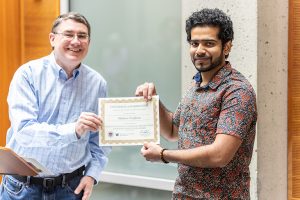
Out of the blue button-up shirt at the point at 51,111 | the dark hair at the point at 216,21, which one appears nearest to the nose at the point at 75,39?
the blue button-up shirt at the point at 51,111

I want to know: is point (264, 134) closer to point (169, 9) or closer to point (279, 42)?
point (279, 42)

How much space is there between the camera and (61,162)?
2992 millimetres

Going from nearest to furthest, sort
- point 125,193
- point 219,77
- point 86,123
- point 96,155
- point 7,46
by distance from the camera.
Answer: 1. point 219,77
2. point 86,123
3. point 96,155
4. point 125,193
5. point 7,46

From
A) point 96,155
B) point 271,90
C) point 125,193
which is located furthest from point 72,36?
point 125,193

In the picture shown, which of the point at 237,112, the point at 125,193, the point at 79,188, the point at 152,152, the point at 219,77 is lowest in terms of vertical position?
the point at 125,193

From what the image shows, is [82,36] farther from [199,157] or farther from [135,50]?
[135,50]

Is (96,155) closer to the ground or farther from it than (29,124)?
closer to the ground

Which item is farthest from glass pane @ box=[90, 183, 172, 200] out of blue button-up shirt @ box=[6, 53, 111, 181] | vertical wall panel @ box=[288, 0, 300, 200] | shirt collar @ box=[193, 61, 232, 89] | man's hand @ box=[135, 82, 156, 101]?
shirt collar @ box=[193, 61, 232, 89]

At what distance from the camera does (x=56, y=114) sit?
3016mm

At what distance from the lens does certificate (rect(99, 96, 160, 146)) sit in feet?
9.50

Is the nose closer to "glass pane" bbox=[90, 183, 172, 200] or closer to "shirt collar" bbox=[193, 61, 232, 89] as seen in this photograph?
"shirt collar" bbox=[193, 61, 232, 89]

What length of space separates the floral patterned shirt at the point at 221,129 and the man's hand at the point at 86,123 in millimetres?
538

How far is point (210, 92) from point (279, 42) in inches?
51.2

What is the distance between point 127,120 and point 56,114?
45 centimetres
